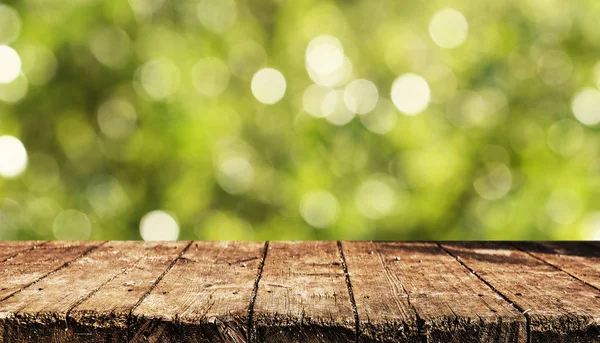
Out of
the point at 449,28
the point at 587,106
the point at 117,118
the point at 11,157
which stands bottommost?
the point at 11,157

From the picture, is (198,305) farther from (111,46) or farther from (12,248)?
(111,46)

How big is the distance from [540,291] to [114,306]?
0.62 m

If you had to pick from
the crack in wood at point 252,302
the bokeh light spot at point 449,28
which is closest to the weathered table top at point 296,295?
the crack in wood at point 252,302

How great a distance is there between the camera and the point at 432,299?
107cm

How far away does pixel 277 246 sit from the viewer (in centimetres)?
155

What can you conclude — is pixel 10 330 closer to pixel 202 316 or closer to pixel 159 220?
pixel 202 316

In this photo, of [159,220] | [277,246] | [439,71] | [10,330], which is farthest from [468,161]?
[10,330]

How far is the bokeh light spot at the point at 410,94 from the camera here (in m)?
2.68

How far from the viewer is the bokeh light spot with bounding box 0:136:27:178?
8.76 feet

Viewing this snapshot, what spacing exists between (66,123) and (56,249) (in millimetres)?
1313

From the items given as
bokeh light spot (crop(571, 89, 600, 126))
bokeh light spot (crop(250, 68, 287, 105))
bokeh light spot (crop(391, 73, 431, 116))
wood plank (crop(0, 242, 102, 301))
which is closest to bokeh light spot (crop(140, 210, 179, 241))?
bokeh light spot (crop(250, 68, 287, 105))

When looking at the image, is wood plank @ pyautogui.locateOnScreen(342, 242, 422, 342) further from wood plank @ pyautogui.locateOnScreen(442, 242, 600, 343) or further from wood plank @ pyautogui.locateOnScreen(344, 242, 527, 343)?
wood plank @ pyautogui.locateOnScreen(442, 242, 600, 343)

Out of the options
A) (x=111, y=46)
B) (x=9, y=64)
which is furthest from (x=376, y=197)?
→ (x=9, y=64)

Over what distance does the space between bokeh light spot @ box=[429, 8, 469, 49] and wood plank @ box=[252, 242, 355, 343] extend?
154cm
